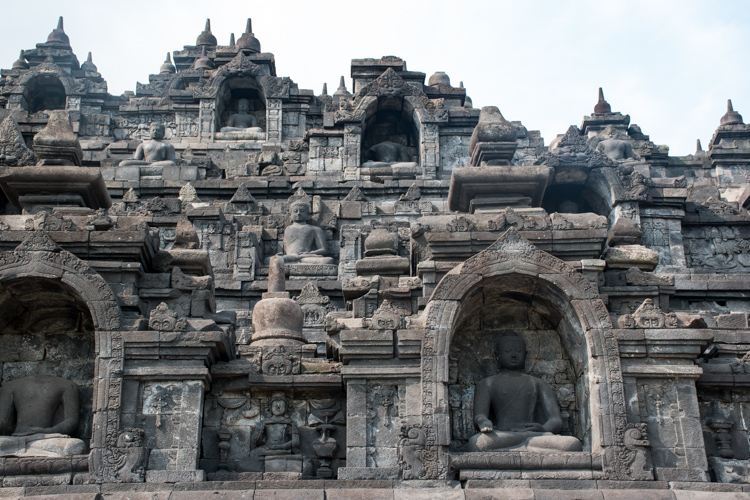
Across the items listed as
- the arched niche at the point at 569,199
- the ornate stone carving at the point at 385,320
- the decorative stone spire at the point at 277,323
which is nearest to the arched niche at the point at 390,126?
the arched niche at the point at 569,199

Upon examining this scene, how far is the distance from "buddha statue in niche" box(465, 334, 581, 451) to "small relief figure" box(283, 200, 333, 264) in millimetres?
8183

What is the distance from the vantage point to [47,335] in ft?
46.6

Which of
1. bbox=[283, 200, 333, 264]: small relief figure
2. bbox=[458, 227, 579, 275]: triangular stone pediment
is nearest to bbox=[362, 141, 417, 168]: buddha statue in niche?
bbox=[283, 200, 333, 264]: small relief figure

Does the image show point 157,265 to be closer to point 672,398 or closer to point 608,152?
point 672,398

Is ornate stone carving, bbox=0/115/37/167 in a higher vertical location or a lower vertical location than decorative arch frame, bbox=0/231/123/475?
higher

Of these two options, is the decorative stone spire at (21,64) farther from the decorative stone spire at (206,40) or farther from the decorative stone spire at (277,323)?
the decorative stone spire at (277,323)

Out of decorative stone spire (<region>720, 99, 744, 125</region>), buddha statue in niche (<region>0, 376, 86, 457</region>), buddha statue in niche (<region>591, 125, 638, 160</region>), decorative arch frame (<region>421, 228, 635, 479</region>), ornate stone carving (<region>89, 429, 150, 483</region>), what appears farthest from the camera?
decorative stone spire (<region>720, 99, 744, 125</region>)

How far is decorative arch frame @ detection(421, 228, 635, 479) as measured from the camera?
12477 millimetres

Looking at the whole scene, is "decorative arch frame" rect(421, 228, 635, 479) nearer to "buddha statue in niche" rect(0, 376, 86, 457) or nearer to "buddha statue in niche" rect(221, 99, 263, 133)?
"buddha statue in niche" rect(0, 376, 86, 457)

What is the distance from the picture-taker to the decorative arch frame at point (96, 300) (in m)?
12.6

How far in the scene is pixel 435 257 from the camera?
14.2 meters

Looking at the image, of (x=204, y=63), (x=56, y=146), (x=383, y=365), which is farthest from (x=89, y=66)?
(x=383, y=365)

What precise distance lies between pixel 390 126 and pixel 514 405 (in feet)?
56.2

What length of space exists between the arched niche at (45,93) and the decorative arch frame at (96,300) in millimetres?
22686
